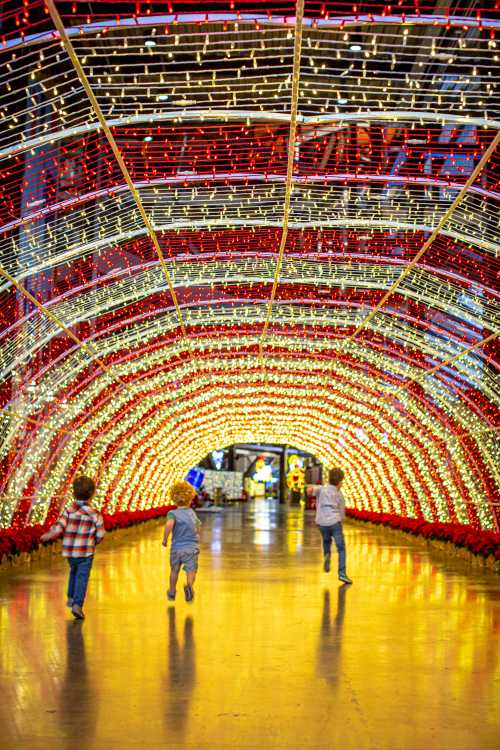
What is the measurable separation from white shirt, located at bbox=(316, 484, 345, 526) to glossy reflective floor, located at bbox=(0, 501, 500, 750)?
37.5 inches

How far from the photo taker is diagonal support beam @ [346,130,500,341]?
1117cm

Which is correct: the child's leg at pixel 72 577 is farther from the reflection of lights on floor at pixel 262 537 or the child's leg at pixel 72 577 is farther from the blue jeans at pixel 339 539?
the reflection of lights on floor at pixel 262 537

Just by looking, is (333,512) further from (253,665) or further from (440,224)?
(253,665)

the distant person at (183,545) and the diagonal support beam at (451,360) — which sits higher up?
the diagonal support beam at (451,360)

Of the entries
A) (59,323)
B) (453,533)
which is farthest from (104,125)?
(453,533)

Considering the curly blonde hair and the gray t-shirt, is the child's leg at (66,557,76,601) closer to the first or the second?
the gray t-shirt

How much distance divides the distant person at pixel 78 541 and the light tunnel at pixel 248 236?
12.0ft

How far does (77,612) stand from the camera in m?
11.0

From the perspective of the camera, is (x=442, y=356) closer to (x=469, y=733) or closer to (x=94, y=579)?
(x=94, y=579)

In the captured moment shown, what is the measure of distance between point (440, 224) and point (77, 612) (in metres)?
6.95

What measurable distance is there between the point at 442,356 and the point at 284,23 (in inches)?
532

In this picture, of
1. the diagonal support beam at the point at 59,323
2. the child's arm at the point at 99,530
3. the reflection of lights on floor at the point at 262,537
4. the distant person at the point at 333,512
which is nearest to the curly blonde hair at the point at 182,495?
the child's arm at the point at 99,530

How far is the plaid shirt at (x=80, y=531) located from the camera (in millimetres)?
10805

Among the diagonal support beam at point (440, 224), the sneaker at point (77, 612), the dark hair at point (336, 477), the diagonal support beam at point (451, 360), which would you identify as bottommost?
the sneaker at point (77, 612)
